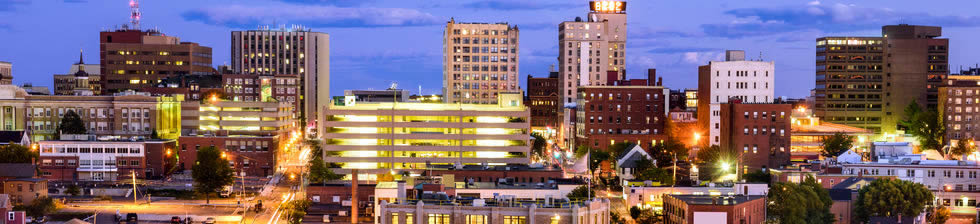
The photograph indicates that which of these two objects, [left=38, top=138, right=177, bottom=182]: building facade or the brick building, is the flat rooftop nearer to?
the brick building

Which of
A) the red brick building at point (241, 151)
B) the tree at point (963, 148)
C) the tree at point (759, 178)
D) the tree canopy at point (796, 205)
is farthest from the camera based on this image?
the tree at point (963, 148)

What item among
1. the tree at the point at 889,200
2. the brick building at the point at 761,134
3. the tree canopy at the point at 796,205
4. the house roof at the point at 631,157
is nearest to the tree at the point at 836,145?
the brick building at the point at 761,134

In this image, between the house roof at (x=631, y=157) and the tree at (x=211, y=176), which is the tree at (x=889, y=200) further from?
the tree at (x=211, y=176)

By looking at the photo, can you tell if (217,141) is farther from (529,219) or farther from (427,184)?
(529,219)

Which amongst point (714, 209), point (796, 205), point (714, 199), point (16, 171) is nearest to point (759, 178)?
point (796, 205)

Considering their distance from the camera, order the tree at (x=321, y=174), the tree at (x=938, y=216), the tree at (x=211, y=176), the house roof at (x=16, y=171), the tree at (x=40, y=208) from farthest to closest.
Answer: the tree at (x=321, y=174), the house roof at (x=16, y=171), the tree at (x=211, y=176), the tree at (x=40, y=208), the tree at (x=938, y=216)

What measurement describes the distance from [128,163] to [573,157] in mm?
67595

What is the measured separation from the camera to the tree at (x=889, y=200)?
122688 mm

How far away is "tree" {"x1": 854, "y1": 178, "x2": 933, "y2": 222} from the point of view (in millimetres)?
122688

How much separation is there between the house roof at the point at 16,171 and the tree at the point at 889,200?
9693cm

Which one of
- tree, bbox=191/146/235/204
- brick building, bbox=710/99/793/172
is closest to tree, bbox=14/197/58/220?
tree, bbox=191/146/235/204

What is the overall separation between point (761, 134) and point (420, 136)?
158ft

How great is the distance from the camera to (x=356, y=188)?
110m

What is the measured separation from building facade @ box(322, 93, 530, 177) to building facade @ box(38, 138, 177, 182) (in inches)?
1108
